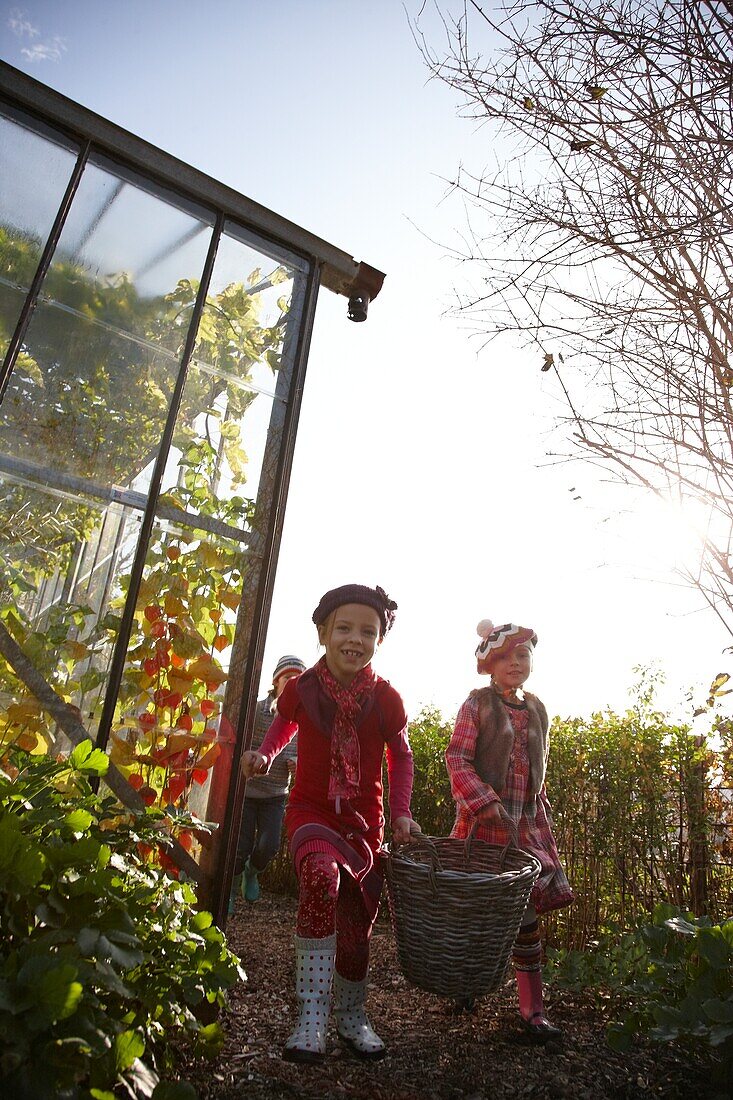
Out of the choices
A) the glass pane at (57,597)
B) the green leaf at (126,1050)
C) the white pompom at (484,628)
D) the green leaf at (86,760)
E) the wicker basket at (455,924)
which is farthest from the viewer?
the white pompom at (484,628)

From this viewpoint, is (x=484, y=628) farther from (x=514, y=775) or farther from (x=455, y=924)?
(x=455, y=924)

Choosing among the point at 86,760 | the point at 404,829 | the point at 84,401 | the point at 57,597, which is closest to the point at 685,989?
the point at 404,829

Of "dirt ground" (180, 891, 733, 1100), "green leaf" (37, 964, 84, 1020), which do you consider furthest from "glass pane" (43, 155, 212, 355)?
"dirt ground" (180, 891, 733, 1100)

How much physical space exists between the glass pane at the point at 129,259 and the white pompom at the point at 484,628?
1977 mm

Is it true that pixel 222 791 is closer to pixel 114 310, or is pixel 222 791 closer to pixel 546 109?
pixel 114 310

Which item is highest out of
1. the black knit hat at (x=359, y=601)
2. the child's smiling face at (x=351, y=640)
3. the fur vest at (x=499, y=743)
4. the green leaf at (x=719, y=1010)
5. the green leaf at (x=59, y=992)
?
the black knit hat at (x=359, y=601)

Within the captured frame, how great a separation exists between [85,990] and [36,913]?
0.65 feet

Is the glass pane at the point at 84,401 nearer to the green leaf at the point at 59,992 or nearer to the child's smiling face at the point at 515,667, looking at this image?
the child's smiling face at the point at 515,667

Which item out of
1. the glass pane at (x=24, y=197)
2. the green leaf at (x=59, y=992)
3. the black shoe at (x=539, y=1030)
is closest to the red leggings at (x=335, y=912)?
the black shoe at (x=539, y=1030)

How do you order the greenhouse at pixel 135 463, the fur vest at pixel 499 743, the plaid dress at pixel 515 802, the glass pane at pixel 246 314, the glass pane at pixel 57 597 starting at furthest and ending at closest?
1. the glass pane at pixel 246 314
2. the fur vest at pixel 499 743
3. the plaid dress at pixel 515 802
4. the greenhouse at pixel 135 463
5. the glass pane at pixel 57 597

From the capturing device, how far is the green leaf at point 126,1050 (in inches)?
55.2

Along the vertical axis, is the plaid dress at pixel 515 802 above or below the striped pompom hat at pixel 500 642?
below

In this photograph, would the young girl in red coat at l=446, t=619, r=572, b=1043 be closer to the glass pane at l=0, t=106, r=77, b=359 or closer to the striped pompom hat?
the striped pompom hat

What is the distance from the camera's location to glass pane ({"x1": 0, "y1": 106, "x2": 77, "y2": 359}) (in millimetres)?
2889
